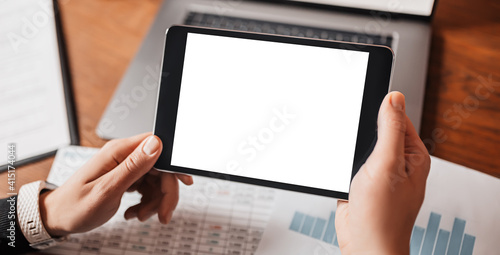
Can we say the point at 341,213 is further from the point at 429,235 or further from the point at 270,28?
the point at 270,28

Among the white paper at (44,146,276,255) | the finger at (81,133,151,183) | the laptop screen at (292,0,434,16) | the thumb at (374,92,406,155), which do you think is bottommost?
the white paper at (44,146,276,255)

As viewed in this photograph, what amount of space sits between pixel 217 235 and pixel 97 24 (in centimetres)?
42

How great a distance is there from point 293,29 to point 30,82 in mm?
430

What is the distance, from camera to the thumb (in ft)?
1.31

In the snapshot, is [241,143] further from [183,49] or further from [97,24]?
[97,24]

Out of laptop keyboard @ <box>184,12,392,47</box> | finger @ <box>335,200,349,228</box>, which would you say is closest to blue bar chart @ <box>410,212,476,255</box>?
finger @ <box>335,200,349,228</box>

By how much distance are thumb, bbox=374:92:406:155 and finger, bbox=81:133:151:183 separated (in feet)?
0.93

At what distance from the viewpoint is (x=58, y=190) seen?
49 cm

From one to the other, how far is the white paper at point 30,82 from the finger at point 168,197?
184 mm

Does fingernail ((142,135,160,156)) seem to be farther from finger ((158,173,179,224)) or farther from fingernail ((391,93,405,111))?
fingernail ((391,93,405,111))

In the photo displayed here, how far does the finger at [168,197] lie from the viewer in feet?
1.69

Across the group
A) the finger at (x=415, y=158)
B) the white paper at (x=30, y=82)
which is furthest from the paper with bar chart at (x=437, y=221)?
the white paper at (x=30, y=82)

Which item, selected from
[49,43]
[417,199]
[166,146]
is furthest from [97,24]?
[417,199]

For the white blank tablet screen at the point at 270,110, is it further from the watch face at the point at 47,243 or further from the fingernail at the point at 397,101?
the watch face at the point at 47,243
